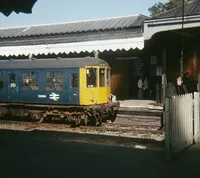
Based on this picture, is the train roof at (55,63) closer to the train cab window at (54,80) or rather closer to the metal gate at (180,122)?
the train cab window at (54,80)

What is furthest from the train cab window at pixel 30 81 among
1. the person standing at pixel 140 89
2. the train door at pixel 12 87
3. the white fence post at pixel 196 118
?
the person standing at pixel 140 89

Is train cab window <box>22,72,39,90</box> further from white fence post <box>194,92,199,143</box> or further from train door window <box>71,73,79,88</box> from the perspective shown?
white fence post <box>194,92,199,143</box>

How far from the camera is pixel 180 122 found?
343 inches

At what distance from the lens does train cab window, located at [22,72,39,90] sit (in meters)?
17.0

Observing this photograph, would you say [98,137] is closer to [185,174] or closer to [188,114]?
[188,114]

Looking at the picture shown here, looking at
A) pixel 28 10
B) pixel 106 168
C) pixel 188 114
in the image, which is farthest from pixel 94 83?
pixel 28 10

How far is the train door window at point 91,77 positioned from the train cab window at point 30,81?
2806 mm

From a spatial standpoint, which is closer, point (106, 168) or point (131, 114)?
point (106, 168)

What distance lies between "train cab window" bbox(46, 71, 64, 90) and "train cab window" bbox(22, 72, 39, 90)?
72 cm

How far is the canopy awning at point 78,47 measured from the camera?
2064 centimetres

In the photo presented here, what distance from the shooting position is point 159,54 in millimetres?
23234

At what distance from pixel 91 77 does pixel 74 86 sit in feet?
2.98

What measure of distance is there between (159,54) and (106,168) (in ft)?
54.8

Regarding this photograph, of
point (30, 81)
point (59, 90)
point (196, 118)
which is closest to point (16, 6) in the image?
point (196, 118)
